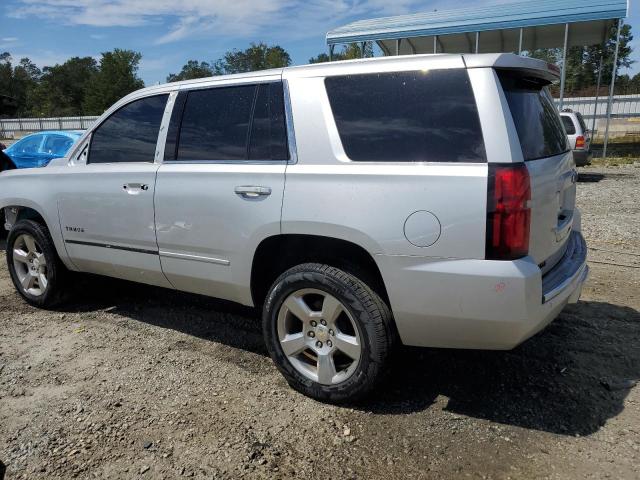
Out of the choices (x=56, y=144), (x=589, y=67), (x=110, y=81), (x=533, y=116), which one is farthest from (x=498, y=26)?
(x=110, y=81)

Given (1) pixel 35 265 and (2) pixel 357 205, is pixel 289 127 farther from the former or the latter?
(1) pixel 35 265

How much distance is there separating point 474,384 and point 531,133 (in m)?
1.58

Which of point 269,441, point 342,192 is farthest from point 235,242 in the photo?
point 269,441

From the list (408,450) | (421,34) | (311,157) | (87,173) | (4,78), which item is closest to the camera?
(408,450)

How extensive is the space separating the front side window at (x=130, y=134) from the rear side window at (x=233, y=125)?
0.70 feet

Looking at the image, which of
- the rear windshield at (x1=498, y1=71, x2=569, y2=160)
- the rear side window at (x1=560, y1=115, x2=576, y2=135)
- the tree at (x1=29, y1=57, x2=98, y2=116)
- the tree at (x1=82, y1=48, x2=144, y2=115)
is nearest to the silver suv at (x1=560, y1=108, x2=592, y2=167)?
the rear side window at (x1=560, y1=115, x2=576, y2=135)

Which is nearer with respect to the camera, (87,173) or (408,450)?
(408,450)

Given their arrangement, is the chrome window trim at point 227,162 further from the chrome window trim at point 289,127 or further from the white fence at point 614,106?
the white fence at point 614,106

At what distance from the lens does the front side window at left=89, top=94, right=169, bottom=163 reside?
3777mm

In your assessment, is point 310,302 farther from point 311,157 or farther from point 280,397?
point 311,157

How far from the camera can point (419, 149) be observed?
264 cm

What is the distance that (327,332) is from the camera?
299cm

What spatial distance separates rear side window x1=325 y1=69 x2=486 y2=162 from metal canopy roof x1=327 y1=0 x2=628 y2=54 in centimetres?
1527

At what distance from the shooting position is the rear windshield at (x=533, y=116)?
2.62 meters
